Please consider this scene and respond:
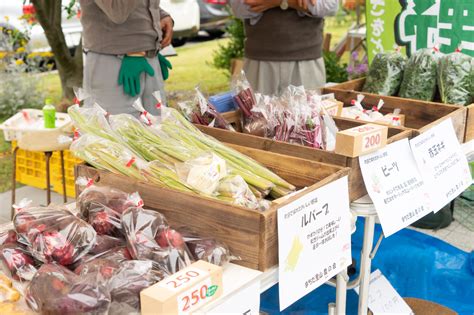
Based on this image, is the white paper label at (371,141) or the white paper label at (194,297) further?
the white paper label at (371,141)

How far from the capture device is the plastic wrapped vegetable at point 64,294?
978 millimetres

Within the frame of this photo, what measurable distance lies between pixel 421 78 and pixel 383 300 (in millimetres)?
914

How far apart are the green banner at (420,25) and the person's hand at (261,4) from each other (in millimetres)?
1089

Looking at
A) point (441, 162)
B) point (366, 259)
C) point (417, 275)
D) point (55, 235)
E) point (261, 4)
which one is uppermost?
point (261, 4)

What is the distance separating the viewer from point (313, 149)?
159 centimetres

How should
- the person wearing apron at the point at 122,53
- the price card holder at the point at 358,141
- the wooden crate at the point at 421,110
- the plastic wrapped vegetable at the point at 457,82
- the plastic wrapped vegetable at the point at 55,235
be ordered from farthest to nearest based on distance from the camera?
the person wearing apron at the point at 122,53, the plastic wrapped vegetable at the point at 457,82, the wooden crate at the point at 421,110, the price card holder at the point at 358,141, the plastic wrapped vegetable at the point at 55,235

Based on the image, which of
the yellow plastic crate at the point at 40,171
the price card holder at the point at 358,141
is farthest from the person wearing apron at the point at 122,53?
the price card holder at the point at 358,141

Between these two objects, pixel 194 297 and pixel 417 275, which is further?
pixel 417 275

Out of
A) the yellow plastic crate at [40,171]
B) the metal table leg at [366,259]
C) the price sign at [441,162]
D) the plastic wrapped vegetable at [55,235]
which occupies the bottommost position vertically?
the yellow plastic crate at [40,171]

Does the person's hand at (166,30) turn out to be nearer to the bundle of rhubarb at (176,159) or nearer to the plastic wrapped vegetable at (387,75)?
the plastic wrapped vegetable at (387,75)

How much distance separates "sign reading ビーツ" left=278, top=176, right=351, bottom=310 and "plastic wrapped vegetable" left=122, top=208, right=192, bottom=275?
0.22 metres

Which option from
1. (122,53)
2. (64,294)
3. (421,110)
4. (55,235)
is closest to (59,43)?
(122,53)

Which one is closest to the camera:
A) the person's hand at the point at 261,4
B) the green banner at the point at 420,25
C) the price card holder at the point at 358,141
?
the price card holder at the point at 358,141

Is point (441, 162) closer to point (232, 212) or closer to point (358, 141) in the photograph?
point (358, 141)
